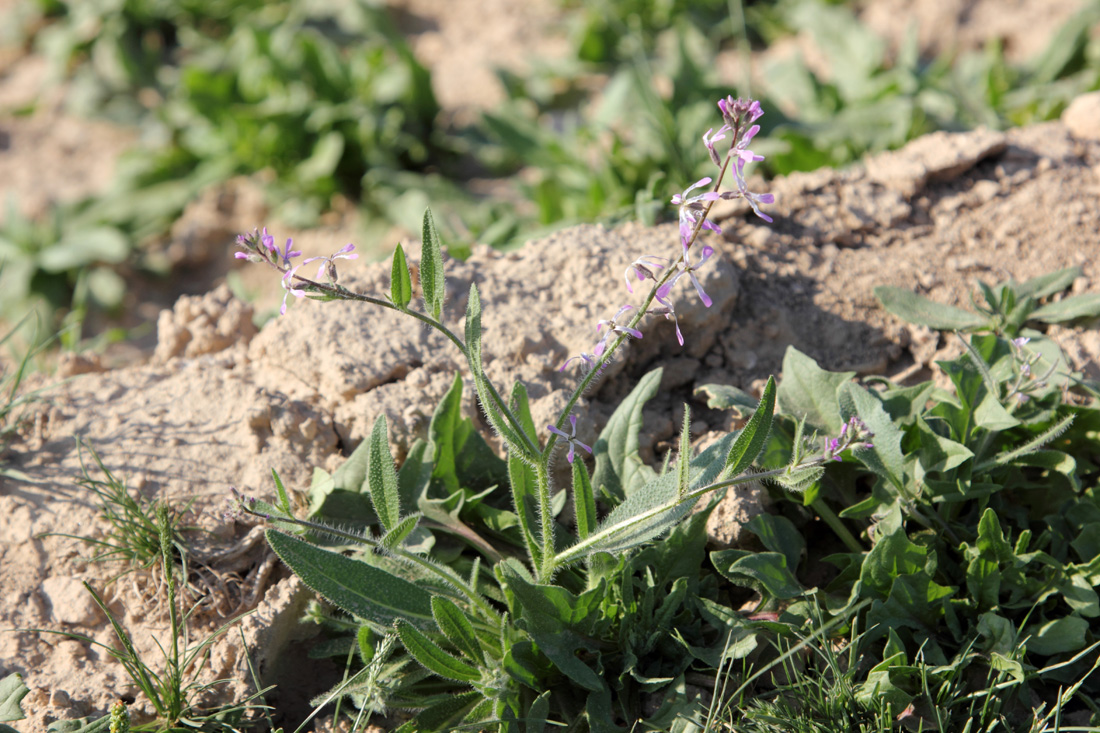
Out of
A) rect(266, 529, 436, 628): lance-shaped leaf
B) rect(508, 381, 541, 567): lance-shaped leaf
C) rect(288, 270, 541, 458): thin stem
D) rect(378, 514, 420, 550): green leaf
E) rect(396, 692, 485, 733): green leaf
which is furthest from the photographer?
rect(508, 381, 541, 567): lance-shaped leaf

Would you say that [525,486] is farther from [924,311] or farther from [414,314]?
[924,311]

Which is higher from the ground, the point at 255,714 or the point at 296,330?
the point at 296,330

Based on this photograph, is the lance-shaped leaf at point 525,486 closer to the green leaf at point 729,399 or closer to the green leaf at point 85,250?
the green leaf at point 729,399

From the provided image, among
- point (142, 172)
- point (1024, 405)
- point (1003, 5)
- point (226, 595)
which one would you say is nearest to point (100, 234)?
point (142, 172)

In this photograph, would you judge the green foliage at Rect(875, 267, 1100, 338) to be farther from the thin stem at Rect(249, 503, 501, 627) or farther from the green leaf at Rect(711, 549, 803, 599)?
the thin stem at Rect(249, 503, 501, 627)

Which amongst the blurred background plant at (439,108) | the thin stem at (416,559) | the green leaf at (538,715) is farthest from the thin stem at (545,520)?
the blurred background plant at (439,108)

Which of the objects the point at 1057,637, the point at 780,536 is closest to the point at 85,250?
the point at 780,536

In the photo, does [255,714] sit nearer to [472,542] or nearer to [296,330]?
[472,542]

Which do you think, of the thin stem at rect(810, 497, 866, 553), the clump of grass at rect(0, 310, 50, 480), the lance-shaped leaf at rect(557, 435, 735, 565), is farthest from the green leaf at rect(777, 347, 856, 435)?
the clump of grass at rect(0, 310, 50, 480)
